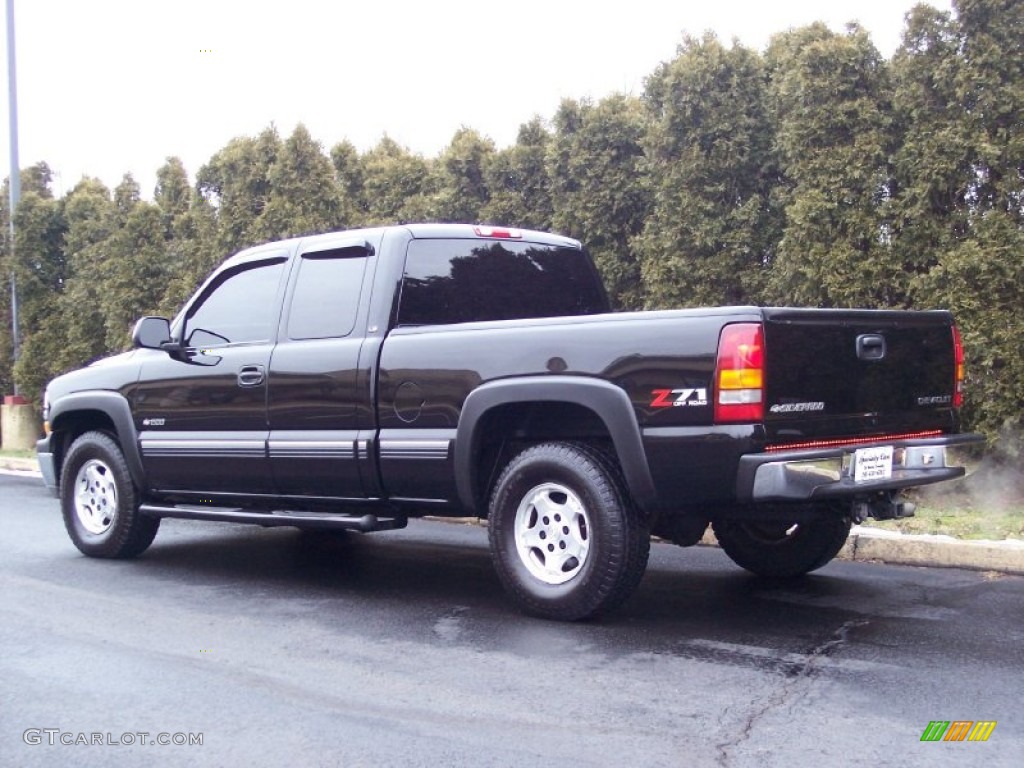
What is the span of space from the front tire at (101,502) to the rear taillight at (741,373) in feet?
14.0

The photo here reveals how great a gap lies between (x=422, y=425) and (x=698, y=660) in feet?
6.08

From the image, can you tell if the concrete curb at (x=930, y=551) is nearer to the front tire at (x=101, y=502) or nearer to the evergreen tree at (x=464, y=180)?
the front tire at (x=101, y=502)

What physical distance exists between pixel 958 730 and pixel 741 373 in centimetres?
159

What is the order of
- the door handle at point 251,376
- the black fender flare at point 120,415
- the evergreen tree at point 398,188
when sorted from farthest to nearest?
the evergreen tree at point 398,188
the black fender flare at point 120,415
the door handle at point 251,376

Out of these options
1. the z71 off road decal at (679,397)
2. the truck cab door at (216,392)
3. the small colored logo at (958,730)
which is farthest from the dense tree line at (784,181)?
the small colored logo at (958,730)

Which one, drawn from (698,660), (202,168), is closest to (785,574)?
(698,660)

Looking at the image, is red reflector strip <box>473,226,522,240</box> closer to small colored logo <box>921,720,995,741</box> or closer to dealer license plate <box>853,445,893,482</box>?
dealer license plate <box>853,445,893,482</box>

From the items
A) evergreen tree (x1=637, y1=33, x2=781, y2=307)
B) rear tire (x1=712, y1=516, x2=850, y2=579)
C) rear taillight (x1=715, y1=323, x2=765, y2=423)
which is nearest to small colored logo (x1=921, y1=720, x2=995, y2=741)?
rear taillight (x1=715, y1=323, x2=765, y2=423)

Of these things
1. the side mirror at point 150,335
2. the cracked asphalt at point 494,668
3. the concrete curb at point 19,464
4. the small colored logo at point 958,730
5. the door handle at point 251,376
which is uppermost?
the side mirror at point 150,335

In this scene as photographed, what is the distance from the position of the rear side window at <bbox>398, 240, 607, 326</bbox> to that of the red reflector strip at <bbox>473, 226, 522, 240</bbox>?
1.6 inches

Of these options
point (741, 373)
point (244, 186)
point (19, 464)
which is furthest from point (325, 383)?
point (19, 464)

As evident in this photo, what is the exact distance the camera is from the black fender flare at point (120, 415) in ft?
22.7

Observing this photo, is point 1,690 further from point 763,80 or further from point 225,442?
point 763,80

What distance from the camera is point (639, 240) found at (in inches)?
390
